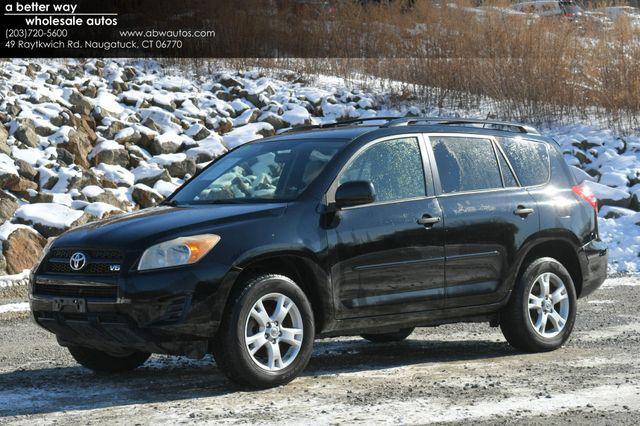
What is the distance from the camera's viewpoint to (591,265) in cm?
906

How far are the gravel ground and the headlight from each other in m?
0.85

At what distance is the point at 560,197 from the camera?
29.5ft

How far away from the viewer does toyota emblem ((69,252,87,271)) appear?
23.1 ft

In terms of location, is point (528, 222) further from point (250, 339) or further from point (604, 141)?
point (604, 141)

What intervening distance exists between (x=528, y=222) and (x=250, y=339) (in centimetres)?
278

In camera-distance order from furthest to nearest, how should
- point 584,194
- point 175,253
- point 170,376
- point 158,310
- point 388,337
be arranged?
point 388,337 < point 584,194 < point 170,376 < point 175,253 < point 158,310

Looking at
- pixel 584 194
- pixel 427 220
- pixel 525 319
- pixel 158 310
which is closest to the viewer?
pixel 158 310

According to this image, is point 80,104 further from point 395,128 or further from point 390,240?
point 390,240

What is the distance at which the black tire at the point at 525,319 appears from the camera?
8.50 m

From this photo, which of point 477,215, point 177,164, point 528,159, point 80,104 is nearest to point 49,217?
point 177,164

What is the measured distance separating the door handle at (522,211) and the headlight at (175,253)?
9.06 ft

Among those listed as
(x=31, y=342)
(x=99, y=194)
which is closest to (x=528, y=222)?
(x=31, y=342)

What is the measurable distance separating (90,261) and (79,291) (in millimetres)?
204

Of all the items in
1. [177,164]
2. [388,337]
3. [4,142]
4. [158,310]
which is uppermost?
[4,142]
